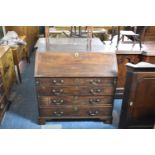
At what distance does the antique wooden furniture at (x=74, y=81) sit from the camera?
78.6 inches

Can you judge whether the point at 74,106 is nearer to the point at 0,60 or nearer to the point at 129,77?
the point at 129,77

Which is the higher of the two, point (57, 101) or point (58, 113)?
point (57, 101)

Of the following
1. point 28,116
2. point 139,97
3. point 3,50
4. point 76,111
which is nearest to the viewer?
point 139,97

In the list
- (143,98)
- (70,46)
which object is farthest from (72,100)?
(143,98)

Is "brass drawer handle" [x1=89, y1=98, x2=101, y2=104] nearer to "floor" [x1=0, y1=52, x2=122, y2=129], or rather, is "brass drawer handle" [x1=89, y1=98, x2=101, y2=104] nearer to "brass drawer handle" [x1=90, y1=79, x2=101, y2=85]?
"brass drawer handle" [x1=90, y1=79, x2=101, y2=85]

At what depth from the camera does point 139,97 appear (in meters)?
1.95

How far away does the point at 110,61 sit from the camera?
208 cm

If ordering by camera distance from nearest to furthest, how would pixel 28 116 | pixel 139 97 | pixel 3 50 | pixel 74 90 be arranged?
pixel 139 97 → pixel 74 90 → pixel 28 116 → pixel 3 50

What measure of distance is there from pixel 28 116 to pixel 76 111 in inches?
27.9

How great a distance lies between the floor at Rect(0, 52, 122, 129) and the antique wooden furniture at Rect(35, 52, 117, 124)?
0.65 ft

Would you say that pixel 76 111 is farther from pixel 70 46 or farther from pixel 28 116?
pixel 70 46

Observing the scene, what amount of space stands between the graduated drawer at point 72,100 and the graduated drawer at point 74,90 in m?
0.06

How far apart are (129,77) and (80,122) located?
93 cm
